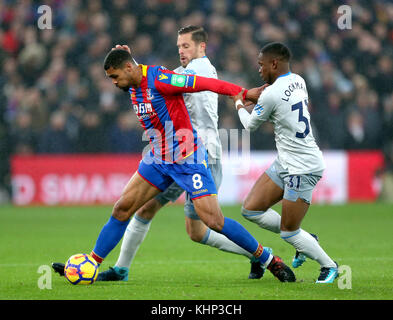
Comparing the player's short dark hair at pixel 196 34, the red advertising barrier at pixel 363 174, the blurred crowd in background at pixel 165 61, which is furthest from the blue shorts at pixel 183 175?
the red advertising barrier at pixel 363 174

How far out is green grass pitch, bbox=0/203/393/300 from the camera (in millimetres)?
6168

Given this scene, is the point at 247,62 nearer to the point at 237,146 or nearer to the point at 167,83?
A: the point at 237,146

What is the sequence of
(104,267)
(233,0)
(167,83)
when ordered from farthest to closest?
1. (233,0)
2. (104,267)
3. (167,83)

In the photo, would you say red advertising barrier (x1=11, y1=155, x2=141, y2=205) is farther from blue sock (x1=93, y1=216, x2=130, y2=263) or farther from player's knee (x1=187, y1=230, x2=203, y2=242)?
blue sock (x1=93, y1=216, x2=130, y2=263)

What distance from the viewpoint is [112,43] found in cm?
1761

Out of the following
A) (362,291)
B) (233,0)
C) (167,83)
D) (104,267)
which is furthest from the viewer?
(233,0)

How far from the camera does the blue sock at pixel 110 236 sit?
6887 mm

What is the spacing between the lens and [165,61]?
1684cm

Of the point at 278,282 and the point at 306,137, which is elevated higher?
the point at 306,137

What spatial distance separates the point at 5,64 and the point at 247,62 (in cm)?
557

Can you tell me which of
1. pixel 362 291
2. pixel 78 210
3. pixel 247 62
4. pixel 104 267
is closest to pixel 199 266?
pixel 104 267

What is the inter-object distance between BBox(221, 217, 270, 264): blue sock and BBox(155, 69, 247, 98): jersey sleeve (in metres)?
1.18

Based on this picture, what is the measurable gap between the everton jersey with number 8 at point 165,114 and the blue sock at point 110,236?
2.36ft

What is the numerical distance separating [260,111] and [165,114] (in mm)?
874
